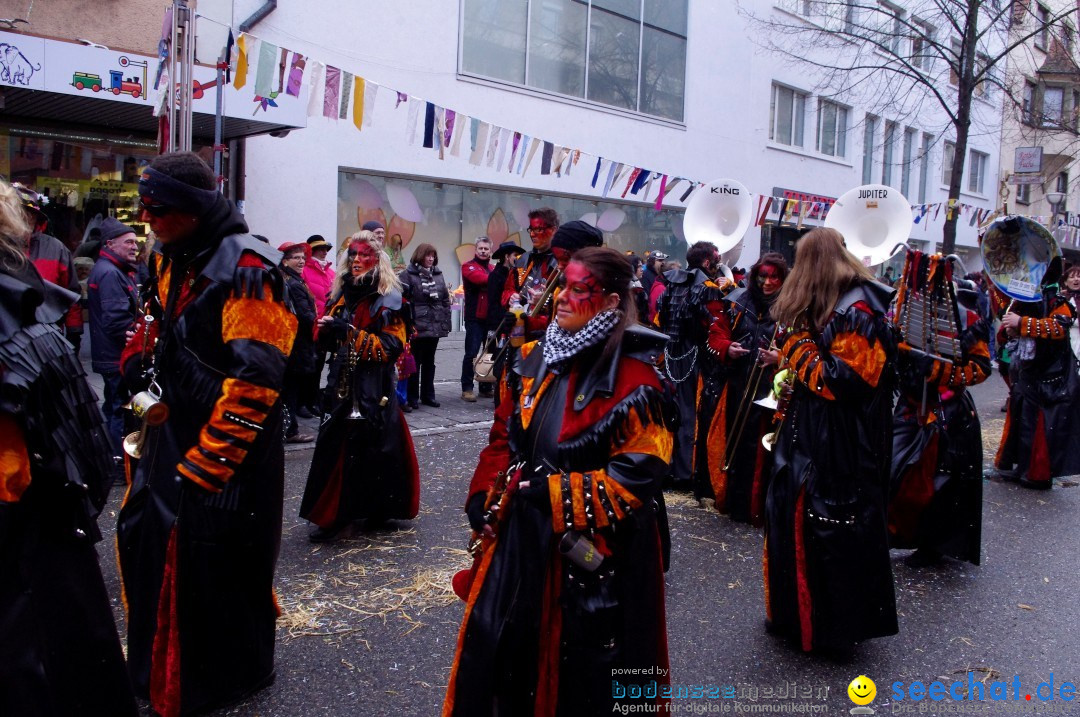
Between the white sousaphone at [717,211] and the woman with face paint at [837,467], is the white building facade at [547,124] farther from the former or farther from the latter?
the woman with face paint at [837,467]

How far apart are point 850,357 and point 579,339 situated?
1.66m

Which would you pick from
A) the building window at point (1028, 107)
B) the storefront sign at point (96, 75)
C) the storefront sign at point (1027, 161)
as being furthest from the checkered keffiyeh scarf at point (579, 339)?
the storefront sign at point (1027, 161)

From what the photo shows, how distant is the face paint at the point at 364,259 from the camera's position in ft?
17.2

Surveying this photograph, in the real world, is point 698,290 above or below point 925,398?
above

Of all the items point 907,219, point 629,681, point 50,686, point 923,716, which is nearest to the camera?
point 50,686

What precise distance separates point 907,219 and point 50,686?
531 cm

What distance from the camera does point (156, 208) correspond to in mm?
2957

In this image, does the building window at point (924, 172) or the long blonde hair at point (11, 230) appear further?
the building window at point (924, 172)

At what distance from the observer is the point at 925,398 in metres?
5.20

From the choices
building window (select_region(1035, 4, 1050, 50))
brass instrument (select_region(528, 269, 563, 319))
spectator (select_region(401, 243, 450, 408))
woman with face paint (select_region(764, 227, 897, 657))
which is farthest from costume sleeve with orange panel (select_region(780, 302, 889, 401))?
building window (select_region(1035, 4, 1050, 50))

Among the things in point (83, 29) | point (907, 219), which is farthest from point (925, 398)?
point (83, 29)

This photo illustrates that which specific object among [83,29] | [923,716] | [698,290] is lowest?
[923,716]

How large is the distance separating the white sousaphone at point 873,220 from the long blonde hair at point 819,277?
1.81 m

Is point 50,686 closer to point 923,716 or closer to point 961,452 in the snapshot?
point 923,716
